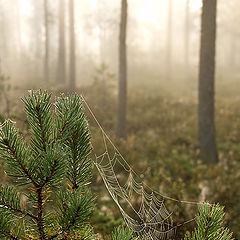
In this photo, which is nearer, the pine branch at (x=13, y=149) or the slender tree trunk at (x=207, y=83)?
the pine branch at (x=13, y=149)

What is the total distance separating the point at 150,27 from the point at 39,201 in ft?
150

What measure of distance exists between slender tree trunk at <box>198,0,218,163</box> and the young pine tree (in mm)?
7250

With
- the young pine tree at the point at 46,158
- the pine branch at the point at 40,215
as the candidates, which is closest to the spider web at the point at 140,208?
the young pine tree at the point at 46,158

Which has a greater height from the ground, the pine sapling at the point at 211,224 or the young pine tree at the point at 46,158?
the young pine tree at the point at 46,158

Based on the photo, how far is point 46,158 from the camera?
119 centimetres

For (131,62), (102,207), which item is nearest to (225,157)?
(102,207)

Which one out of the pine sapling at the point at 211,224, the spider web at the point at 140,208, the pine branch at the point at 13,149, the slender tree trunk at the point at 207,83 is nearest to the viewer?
the pine branch at the point at 13,149

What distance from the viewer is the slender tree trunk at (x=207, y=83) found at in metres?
7.57

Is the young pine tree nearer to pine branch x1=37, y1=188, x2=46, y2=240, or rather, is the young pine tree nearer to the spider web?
pine branch x1=37, y1=188, x2=46, y2=240

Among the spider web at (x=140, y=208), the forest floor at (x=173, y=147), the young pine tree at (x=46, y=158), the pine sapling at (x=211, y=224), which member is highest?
the young pine tree at (x=46, y=158)

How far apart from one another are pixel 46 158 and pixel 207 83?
24.6ft

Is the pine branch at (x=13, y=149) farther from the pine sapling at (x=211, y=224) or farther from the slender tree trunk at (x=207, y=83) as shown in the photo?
the slender tree trunk at (x=207, y=83)

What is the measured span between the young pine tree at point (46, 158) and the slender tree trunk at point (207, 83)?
7.25m

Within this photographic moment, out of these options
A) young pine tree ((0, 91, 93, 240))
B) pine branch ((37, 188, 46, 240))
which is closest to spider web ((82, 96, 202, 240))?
young pine tree ((0, 91, 93, 240))
